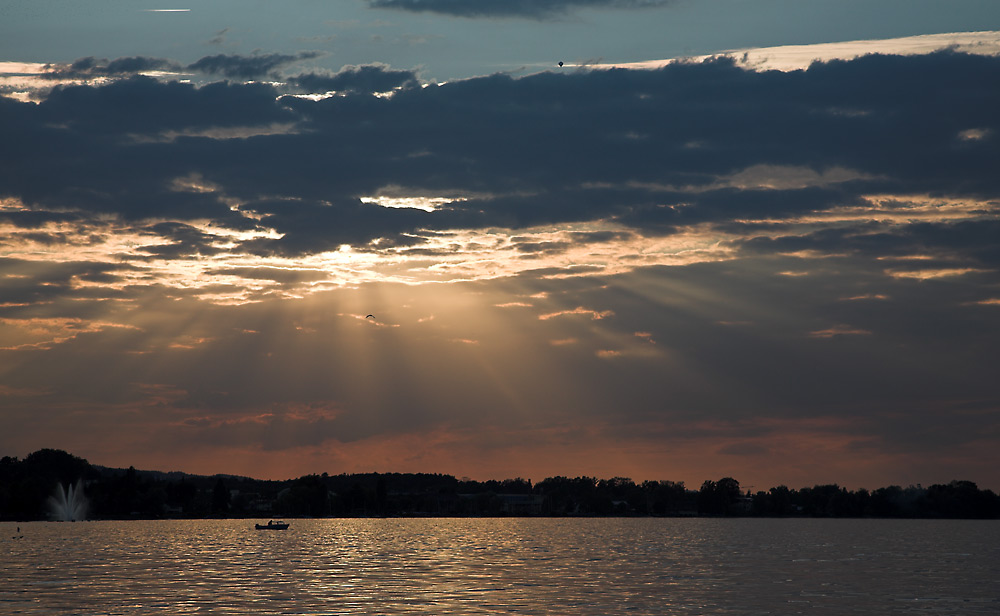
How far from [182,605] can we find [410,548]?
10200 centimetres

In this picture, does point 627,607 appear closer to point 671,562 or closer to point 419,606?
point 419,606

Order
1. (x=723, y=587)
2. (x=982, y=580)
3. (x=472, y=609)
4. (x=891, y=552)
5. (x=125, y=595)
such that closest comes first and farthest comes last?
(x=472, y=609), (x=125, y=595), (x=723, y=587), (x=982, y=580), (x=891, y=552)

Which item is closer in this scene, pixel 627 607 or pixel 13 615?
pixel 13 615

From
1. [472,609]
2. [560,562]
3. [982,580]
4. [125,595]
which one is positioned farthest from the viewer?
[560,562]

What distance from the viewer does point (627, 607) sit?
83.7m

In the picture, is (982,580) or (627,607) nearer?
(627,607)

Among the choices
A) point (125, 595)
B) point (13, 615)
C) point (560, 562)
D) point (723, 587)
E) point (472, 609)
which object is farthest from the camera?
point (560, 562)

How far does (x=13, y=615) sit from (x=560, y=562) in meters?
77.5

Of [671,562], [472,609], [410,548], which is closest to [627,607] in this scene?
[472,609]

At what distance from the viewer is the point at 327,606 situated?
84.1 m

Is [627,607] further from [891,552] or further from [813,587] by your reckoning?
[891,552]

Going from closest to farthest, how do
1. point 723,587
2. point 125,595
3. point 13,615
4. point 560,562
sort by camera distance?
point 13,615 < point 125,595 < point 723,587 < point 560,562

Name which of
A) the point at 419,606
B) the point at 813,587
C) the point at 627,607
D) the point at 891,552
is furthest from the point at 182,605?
the point at 891,552

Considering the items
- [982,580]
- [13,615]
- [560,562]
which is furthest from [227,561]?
[982,580]
